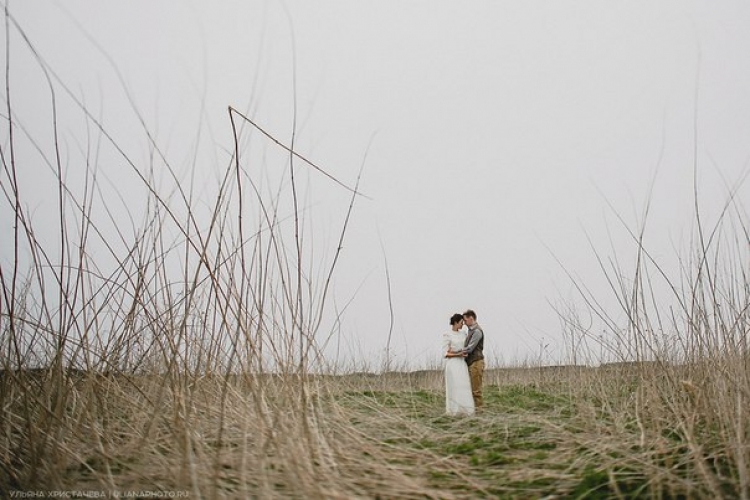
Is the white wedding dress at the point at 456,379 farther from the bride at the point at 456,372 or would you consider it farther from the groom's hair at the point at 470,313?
A: the groom's hair at the point at 470,313

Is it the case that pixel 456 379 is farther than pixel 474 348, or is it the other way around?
pixel 474 348

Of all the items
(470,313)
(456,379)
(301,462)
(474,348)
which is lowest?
(456,379)

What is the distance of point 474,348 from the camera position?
218 inches

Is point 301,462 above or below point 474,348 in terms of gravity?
below

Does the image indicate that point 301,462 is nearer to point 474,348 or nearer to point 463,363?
point 463,363

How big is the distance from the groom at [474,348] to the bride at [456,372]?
0.08 m

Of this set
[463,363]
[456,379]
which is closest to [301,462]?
[456,379]

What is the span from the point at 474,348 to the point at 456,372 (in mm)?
386

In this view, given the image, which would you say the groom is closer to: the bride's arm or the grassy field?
the bride's arm

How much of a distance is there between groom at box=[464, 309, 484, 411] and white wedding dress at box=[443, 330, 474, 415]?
0.35ft

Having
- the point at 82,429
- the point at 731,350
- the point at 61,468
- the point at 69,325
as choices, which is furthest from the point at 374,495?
the point at 731,350

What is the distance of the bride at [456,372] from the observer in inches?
202

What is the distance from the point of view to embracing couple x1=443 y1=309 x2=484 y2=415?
518cm

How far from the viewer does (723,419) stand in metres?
1.93
